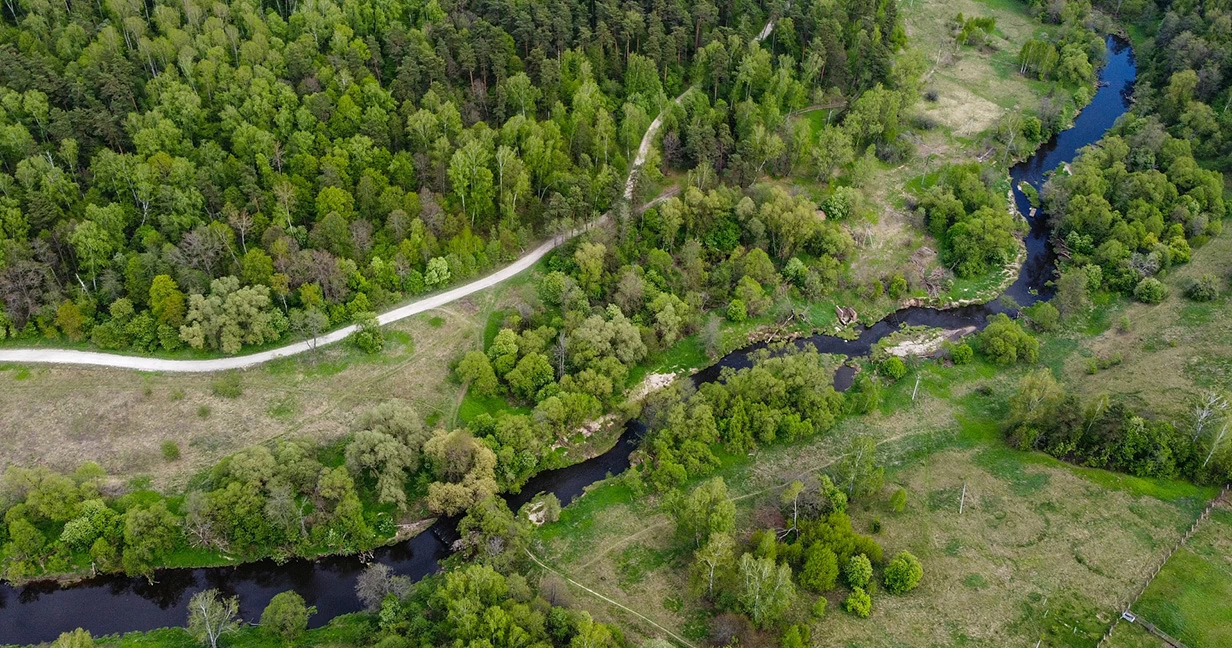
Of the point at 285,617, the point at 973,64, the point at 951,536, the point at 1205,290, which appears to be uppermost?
the point at 973,64

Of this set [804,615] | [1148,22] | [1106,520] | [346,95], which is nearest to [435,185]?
[346,95]

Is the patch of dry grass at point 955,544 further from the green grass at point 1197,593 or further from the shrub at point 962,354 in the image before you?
the shrub at point 962,354

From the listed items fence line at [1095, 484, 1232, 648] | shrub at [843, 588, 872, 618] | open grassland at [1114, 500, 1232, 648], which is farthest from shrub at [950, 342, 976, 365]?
shrub at [843, 588, 872, 618]

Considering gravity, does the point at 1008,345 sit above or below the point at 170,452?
above

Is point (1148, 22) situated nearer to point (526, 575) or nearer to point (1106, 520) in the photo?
point (1106, 520)

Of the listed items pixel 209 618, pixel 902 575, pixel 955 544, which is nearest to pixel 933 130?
pixel 955 544

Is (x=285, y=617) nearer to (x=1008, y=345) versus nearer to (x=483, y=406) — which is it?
(x=483, y=406)

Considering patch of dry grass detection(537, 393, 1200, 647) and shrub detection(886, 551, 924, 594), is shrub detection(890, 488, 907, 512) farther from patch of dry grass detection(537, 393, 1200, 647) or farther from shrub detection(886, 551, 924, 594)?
shrub detection(886, 551, 924, 594)
